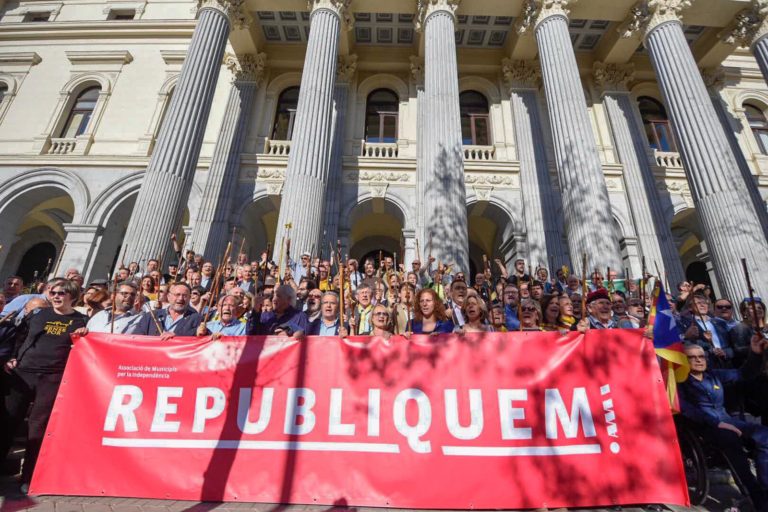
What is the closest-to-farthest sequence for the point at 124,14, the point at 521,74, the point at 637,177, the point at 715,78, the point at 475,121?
the point at 637,177
the point at 521,74
the point at 715,78
the point at 475,121
the point at 124,14

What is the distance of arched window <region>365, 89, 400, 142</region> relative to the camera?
14.8 metres

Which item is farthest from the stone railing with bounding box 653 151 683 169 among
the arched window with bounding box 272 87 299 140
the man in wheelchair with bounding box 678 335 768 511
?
the arched window with bounding box 272 87 299 140

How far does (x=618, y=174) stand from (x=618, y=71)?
187 inches

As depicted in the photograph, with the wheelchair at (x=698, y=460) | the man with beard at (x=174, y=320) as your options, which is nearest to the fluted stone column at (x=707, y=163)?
the wheelchair at (x=698, y=460)

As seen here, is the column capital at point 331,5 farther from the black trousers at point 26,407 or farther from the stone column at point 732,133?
the stone column at point 732,133

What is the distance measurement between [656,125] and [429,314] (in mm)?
16699

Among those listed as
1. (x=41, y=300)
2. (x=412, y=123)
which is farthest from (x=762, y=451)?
(x=412, y=123)

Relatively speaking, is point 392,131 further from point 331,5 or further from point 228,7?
point 228,7

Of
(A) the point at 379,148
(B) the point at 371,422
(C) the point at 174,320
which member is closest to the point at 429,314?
Result: (B) the point at 371,422

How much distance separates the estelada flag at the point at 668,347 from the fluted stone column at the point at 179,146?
9.88 m

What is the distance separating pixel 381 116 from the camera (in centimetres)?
1499

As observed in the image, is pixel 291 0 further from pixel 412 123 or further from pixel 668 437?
pixel 668 437

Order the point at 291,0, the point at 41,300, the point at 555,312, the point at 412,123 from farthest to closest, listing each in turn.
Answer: the point at 412,123, the point at 291,0, the point at 555,312, the point at 41,300

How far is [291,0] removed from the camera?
41.0 feet
